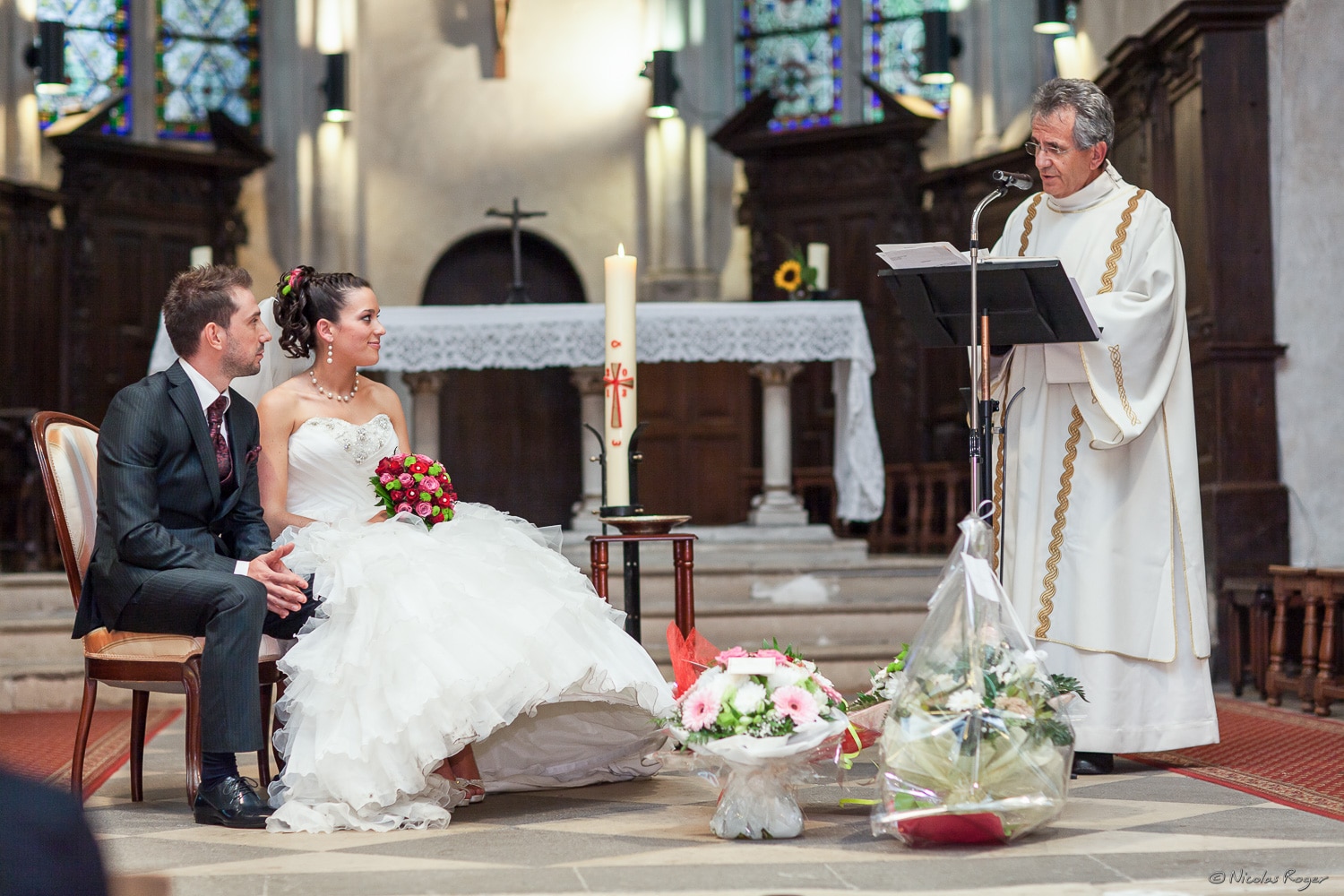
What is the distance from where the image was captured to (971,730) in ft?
10.1

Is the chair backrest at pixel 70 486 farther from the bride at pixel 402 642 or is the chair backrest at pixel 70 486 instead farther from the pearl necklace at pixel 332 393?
the pearl necklace at pixel 332 393

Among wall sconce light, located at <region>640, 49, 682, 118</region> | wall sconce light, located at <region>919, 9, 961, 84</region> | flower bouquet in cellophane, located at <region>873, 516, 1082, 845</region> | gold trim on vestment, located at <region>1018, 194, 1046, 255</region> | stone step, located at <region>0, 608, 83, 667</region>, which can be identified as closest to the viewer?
flower bouquet in cellophane, located at <region>873, 516, 1082, 845</region>

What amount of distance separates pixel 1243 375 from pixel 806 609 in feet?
7.33

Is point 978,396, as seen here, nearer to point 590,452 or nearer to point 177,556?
point 177,556

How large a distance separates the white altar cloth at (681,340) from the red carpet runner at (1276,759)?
7.91 ft

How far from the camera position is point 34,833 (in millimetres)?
831

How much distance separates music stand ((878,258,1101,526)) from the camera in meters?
3.74

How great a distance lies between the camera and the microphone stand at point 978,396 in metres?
3.65

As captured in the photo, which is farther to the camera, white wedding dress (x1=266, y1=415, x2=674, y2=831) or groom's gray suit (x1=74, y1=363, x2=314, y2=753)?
groom's gray suit (x1=74, y1=363, x2=314, y2=753)

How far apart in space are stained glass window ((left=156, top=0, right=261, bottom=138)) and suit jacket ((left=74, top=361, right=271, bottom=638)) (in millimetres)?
7764

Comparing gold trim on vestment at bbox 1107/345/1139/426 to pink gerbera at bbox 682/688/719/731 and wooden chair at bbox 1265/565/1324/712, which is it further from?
wooden chair at bbox 1265/565/1324/712

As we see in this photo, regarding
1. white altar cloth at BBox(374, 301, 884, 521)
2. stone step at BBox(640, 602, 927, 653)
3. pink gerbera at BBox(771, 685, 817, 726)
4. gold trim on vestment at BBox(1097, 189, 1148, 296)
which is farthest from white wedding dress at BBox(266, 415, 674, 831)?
white altar cloth at BBox(374, 301, 884, 521)

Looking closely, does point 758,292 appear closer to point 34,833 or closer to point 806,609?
point 806,609

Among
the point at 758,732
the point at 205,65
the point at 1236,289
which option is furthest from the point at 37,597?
the point at 1236,289
